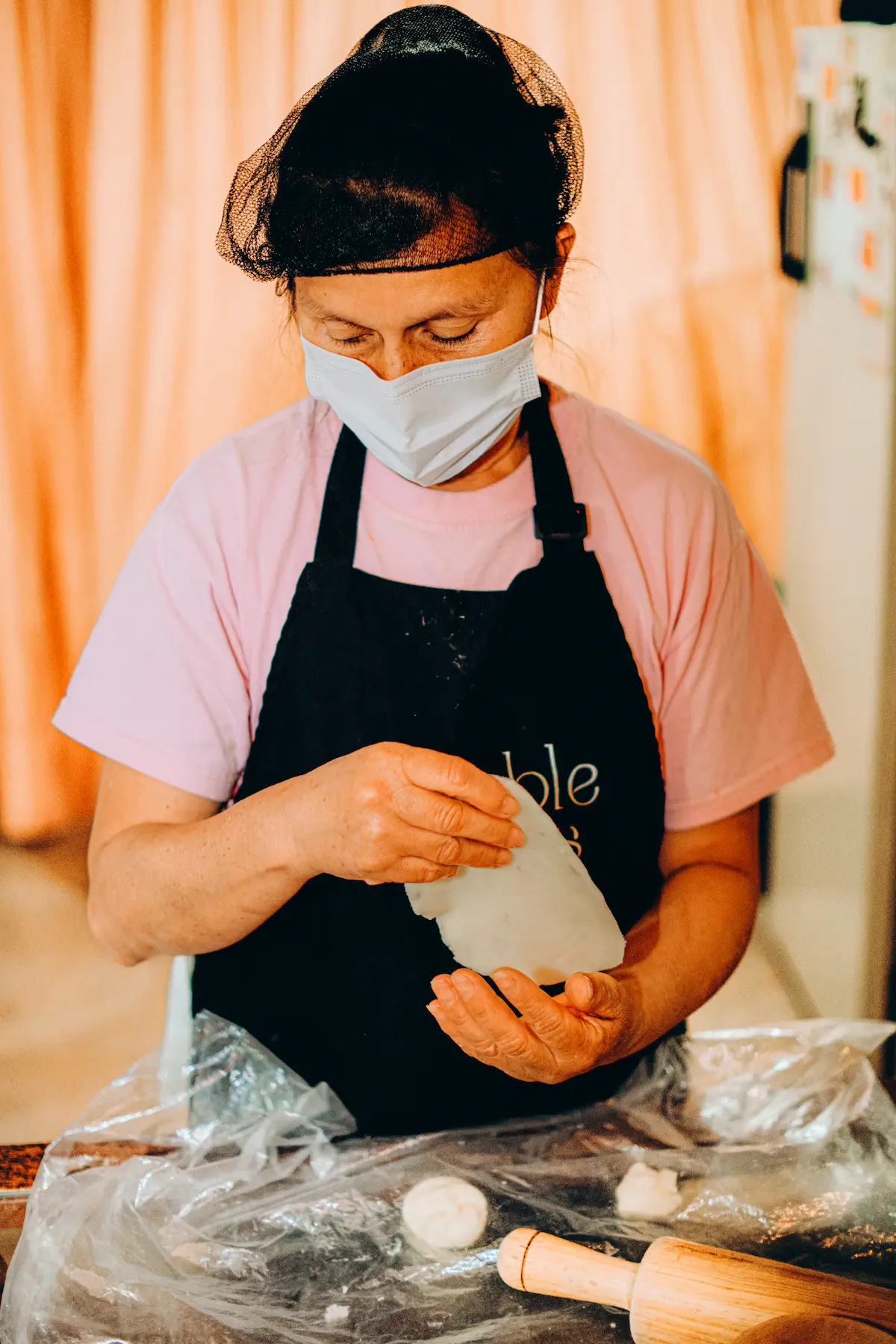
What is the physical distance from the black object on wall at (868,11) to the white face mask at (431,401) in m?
0.98

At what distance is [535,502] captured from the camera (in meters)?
1.42

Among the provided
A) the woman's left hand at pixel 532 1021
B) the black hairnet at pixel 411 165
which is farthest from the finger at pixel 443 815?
the black hairnet at pixel 411 165

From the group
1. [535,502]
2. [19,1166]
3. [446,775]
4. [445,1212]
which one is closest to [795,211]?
[535,502]

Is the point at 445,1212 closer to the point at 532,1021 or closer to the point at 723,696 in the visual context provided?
the point at 532,1021

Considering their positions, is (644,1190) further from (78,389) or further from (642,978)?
(78,389)

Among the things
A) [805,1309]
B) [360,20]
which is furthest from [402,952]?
[360,20]

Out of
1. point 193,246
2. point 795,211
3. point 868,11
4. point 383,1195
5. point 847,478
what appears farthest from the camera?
point 847,478

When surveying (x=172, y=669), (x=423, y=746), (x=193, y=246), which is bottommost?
(x=423, y=746)

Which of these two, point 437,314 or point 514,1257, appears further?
point 437,314

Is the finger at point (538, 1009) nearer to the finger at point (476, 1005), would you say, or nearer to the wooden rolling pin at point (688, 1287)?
the finger at point (476, 1005)

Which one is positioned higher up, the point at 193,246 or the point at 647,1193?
the point at 193,246

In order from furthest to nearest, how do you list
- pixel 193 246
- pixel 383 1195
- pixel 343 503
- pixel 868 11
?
pixel 868 11, pixel 193 246, pixel 343 503, pixel 383 1195

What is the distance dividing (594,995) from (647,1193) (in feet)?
0.70

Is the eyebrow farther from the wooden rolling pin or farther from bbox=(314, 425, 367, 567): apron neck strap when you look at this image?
the wooden rolling pin
